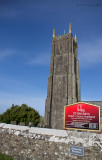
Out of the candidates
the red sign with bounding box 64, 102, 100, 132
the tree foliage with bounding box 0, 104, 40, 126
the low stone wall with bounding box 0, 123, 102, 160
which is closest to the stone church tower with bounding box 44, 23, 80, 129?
the tree foliage with bounding box 0, 104, 40, 126

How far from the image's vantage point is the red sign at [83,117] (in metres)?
6.59

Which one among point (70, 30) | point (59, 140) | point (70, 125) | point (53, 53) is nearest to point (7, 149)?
point (59, 140)

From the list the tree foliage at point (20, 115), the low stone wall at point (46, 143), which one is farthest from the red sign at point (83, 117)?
the tree foliage at point (20, 115)

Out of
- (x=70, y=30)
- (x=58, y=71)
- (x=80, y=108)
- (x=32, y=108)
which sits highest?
(x=70, y=30)

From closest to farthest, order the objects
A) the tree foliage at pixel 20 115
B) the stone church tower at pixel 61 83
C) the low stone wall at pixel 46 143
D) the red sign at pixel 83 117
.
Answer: the low stone wall at pixel 46 143, the red sign at pixel 83 117, the tree foliage at pixel 20 115, the stone church tower at pixel 61 83

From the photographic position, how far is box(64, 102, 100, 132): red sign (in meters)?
6.59

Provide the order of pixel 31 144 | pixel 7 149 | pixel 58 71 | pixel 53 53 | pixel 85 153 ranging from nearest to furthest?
Answer: pixel 85 153
pixel 31 144
pixel 7 149
pixel 58 71
pixel 53 53

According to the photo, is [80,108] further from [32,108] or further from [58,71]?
[58,71]

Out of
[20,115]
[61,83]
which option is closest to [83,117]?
[20,115]

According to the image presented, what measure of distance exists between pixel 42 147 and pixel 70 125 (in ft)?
7.73

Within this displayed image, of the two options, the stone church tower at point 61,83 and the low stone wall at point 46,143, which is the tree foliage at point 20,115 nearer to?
the stone church tower at point 61,83

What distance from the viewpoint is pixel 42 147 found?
5473 mm

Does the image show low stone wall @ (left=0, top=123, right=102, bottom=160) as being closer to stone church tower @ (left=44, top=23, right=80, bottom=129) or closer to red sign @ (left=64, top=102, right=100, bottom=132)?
red sign @ (left=64, top=102, right=100, bottom=132)

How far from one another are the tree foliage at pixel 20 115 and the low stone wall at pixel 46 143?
23.9 meters
